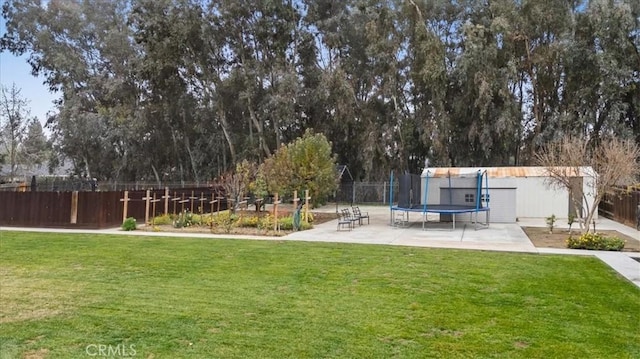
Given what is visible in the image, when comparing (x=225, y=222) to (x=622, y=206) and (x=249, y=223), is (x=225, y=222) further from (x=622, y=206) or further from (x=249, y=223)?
(x=622, y=206)

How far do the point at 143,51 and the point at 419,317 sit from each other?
28.2 m

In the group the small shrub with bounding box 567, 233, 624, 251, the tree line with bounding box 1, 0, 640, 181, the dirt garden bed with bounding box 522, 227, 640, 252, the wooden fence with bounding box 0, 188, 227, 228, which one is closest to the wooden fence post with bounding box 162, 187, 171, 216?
the wooden fence with bounding box 0, 188, 227, 228

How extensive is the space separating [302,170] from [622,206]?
36.5ft

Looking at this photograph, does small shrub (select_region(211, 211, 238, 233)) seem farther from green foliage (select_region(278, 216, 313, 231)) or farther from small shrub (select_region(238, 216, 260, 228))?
green foliage (select_region(278, 216, 313, 231))

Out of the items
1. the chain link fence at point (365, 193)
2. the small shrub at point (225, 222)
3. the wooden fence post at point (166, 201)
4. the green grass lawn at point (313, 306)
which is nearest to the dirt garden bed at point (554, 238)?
the green grass lawn at point (313, 306)

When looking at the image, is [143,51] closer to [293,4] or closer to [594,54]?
[293,4]

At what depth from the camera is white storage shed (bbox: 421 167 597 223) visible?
1603 cm

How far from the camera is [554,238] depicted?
38.2ft

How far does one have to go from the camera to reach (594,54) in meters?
21.4

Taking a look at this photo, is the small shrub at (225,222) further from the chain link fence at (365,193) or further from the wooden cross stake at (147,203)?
the chain link fence at (365,193)

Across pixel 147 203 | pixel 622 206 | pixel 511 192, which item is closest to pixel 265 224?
pixel 147 203

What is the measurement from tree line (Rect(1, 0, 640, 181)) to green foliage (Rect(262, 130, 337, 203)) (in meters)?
9.38

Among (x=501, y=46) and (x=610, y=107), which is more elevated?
(x=501, y=46)

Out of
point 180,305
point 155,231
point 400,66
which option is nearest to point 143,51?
point 400,66
